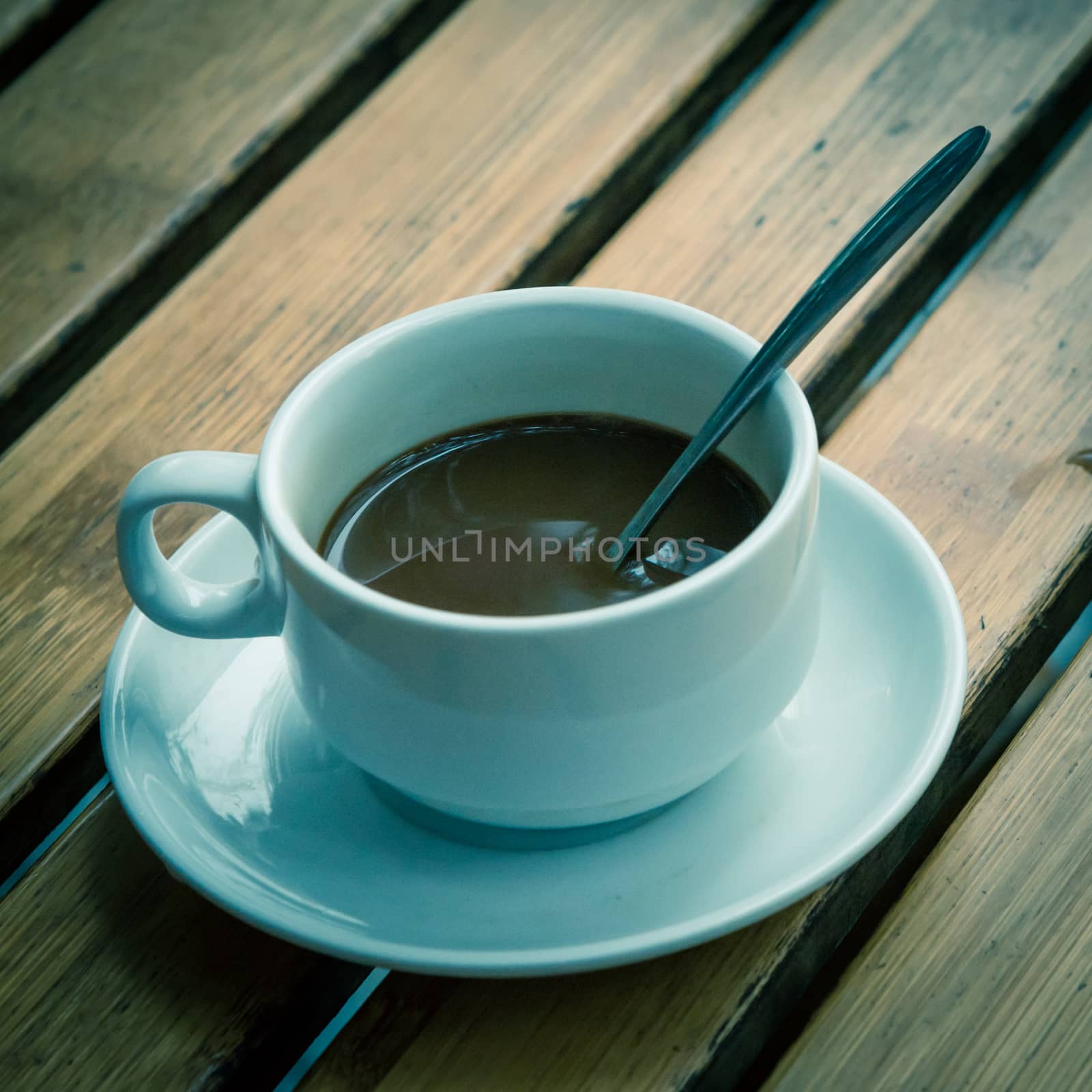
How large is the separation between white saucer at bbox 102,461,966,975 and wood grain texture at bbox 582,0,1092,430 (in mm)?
225

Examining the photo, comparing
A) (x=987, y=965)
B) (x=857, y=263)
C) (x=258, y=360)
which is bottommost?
(x=987, y=965)

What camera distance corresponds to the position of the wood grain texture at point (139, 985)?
53 centimetres

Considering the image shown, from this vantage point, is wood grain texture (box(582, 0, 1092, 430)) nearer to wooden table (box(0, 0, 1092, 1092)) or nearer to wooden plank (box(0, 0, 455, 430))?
wooden table (box(0, 0, 1092, 1092))

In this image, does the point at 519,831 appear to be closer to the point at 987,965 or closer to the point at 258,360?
the point at 987,965

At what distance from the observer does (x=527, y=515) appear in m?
0.63

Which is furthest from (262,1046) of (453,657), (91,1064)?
(453,657)

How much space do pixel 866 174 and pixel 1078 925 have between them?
21.2 inches

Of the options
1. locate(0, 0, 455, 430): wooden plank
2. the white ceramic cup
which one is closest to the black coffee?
the white ceramic cup

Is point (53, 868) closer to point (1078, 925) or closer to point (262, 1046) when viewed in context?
point (262, 1046)

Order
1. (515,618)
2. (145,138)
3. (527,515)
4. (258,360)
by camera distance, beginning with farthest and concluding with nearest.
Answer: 1. (145,138)
2. (258,360)
3. (527,515)
4. (515,618)

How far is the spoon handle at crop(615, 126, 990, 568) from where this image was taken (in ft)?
1.85

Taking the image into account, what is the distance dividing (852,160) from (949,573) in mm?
348

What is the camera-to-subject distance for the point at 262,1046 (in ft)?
1.78

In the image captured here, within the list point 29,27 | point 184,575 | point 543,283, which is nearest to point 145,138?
point 29,27
